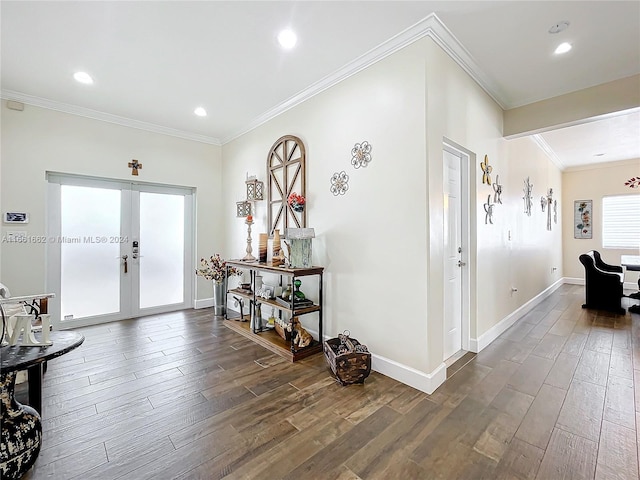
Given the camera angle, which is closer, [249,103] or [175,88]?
[175,88]

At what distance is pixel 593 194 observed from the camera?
684 cm

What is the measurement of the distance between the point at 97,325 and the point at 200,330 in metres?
1.52

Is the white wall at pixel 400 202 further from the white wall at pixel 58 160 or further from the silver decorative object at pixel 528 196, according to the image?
the white wall at pixel 58 160

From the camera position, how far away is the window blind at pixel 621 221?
6.29 meters

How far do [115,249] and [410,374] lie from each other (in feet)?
14.1

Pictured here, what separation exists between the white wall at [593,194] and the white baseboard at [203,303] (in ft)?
27.5

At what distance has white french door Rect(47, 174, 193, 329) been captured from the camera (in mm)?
3867

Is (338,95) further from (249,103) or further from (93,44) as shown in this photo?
(93,44)

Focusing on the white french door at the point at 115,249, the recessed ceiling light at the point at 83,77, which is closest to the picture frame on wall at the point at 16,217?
the white french door at the point at 115,249

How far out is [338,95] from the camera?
3.04 metres

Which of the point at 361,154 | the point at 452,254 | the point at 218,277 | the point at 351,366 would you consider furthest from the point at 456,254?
the point at 218,277

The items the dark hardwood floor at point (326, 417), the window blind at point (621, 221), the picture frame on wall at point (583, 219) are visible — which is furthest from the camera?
the picture frame on wall at point (583, 219)

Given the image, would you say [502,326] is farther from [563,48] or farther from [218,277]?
[218,277]

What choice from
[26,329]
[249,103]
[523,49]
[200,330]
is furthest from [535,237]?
[26,329]
